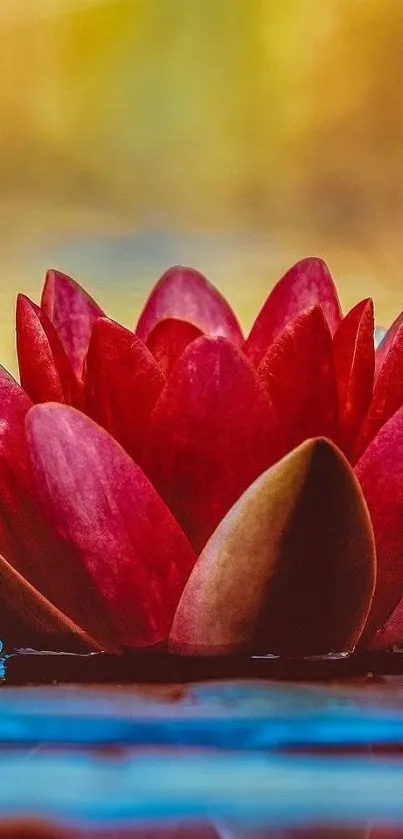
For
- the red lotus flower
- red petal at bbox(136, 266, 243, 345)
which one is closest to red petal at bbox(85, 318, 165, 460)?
the red lotus flower

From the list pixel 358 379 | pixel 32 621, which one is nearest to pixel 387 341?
pixel 358 379

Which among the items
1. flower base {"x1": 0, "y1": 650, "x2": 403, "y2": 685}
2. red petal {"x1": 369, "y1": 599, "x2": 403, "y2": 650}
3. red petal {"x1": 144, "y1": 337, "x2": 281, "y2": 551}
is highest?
red petal {"x1": 144, "y1": 337, "x2": 281, "y2": 551}

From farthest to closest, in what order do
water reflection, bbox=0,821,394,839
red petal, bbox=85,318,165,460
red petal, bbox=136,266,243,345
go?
red petal, bbox=136,266,243,345, red petal, bbox=85,318,165,460, water reflection, bbox=0,821,394,839

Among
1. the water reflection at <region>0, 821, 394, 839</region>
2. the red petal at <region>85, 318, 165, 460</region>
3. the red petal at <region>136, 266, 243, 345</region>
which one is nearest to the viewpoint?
the water reflection at <region>0, 821, 394, 839</region>

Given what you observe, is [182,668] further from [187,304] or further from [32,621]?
[187,304]

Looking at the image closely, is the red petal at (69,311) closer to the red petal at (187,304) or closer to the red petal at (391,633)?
the red petal at (187,304)

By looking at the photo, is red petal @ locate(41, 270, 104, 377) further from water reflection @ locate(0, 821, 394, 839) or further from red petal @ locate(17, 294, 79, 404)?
water reflection @ locate(0, 821, 394, 839)

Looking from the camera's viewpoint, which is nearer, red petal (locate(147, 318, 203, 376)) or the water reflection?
the water reflection
